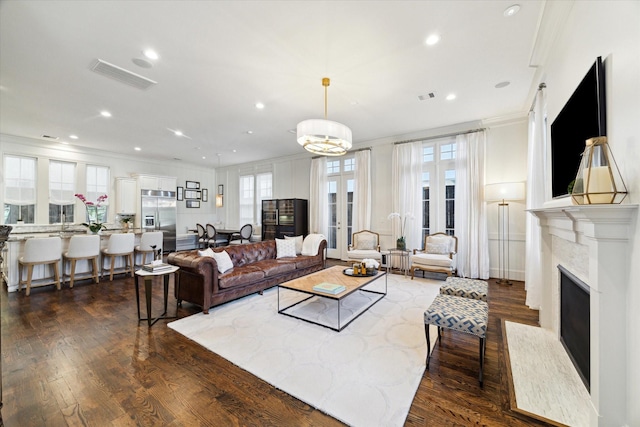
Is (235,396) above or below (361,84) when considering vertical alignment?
below

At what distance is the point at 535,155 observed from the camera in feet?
12.1

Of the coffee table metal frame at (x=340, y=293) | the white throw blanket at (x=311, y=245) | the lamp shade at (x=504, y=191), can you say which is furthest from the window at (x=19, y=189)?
the lamp shade at (x=504, y=191)

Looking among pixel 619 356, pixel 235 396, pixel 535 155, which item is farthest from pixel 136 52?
pixel 535 155

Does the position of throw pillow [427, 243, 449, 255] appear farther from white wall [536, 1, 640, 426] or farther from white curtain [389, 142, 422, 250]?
white wall [536, 1, 640, 426]

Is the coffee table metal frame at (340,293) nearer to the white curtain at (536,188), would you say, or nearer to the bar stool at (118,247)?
the white curtain at (536,188)

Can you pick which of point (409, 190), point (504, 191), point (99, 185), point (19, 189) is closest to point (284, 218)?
point (409, 190)

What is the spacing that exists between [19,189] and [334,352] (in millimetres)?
8938

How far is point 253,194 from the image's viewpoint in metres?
9.45

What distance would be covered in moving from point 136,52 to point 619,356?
197 inches

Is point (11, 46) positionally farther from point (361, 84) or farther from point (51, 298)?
point (361, 84)

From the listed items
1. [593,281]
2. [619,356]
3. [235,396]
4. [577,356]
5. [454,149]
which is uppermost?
[454,149]

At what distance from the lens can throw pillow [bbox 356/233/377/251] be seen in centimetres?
611

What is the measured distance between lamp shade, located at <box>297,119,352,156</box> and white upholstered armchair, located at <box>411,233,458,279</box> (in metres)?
2.91

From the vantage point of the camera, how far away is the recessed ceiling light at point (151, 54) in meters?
3.05
